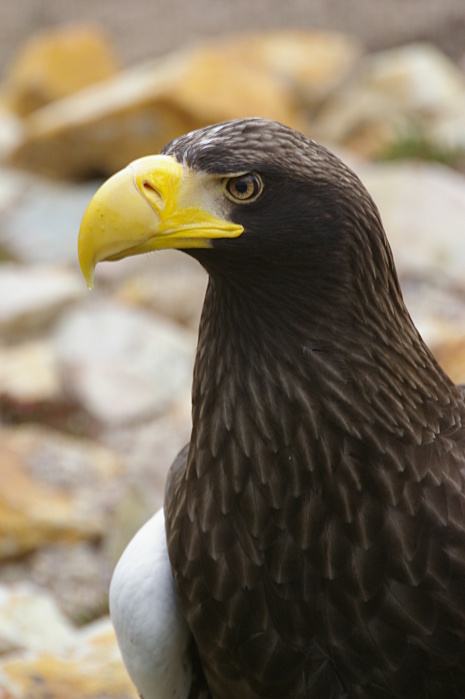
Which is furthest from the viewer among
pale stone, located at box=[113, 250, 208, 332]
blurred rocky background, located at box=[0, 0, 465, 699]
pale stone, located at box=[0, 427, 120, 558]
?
pale stone, located at box=[113, 250, 208, 332]

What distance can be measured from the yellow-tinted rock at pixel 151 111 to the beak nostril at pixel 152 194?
5.62 metres

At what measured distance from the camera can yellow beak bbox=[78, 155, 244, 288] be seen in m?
1.65

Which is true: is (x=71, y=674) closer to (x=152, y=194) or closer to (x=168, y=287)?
(x=152, y=194)

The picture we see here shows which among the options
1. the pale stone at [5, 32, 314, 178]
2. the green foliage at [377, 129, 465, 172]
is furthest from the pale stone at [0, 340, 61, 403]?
the green foliage at [377, 129, 465, 172]

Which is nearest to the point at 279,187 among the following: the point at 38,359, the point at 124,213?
the point at 124,213


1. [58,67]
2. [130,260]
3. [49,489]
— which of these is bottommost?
[49,489]

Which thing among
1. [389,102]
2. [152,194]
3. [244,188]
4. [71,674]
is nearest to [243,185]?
[244,188]

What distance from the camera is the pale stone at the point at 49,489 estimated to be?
3.94 m

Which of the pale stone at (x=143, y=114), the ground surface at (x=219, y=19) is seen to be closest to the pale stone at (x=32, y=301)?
the pale stone at (x=143, y=114)

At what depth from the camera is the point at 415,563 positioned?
1.79 meters

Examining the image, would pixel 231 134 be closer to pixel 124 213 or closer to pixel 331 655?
pixel 124 213

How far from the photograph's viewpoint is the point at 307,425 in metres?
1.80

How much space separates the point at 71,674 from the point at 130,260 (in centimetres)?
377

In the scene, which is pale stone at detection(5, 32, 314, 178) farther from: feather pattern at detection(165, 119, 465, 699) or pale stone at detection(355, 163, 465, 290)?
feather pattern at detection(165, 119, 465, 699)
